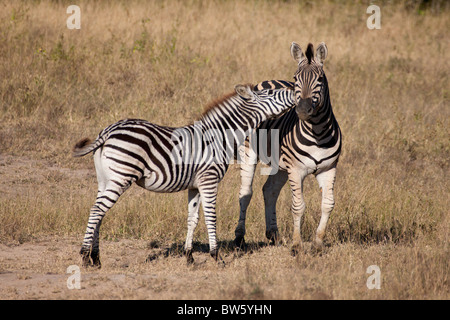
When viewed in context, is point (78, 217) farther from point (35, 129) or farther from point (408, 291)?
point (408, 291)

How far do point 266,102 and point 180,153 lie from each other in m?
1.25

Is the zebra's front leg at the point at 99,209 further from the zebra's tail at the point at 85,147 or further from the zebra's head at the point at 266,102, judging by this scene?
the zebra's head at the point at 266,102

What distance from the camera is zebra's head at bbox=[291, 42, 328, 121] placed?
21.1 ft

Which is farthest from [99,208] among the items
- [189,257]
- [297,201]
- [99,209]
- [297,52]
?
[297,52]

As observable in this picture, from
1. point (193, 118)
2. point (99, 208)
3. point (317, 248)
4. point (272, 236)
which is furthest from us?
point (193, 118)

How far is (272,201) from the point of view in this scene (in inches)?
321

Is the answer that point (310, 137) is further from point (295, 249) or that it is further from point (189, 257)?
point (189, 257)

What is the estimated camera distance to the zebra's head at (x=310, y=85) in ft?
21.1

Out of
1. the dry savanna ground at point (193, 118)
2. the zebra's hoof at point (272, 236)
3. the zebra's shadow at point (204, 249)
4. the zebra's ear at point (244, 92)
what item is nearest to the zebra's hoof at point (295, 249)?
the dry savanna ground at point (193, 118)

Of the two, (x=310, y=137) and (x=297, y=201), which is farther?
(x=297, y=201)

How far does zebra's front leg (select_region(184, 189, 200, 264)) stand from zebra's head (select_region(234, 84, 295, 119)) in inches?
48.3

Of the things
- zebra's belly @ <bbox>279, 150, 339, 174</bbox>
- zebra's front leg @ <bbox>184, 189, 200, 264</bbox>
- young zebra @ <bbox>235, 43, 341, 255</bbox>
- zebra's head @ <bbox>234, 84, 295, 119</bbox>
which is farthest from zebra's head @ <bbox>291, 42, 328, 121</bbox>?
zebra's front leg @ <bbox>184, 189, 200, 264</bbox>

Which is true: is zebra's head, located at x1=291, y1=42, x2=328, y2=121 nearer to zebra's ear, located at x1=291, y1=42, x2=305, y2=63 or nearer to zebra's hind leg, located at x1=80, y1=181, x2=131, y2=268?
zebra's ear, located at x1=291, y1=42, x2=305, y2=63

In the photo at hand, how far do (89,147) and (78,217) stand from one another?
225 centimetres
